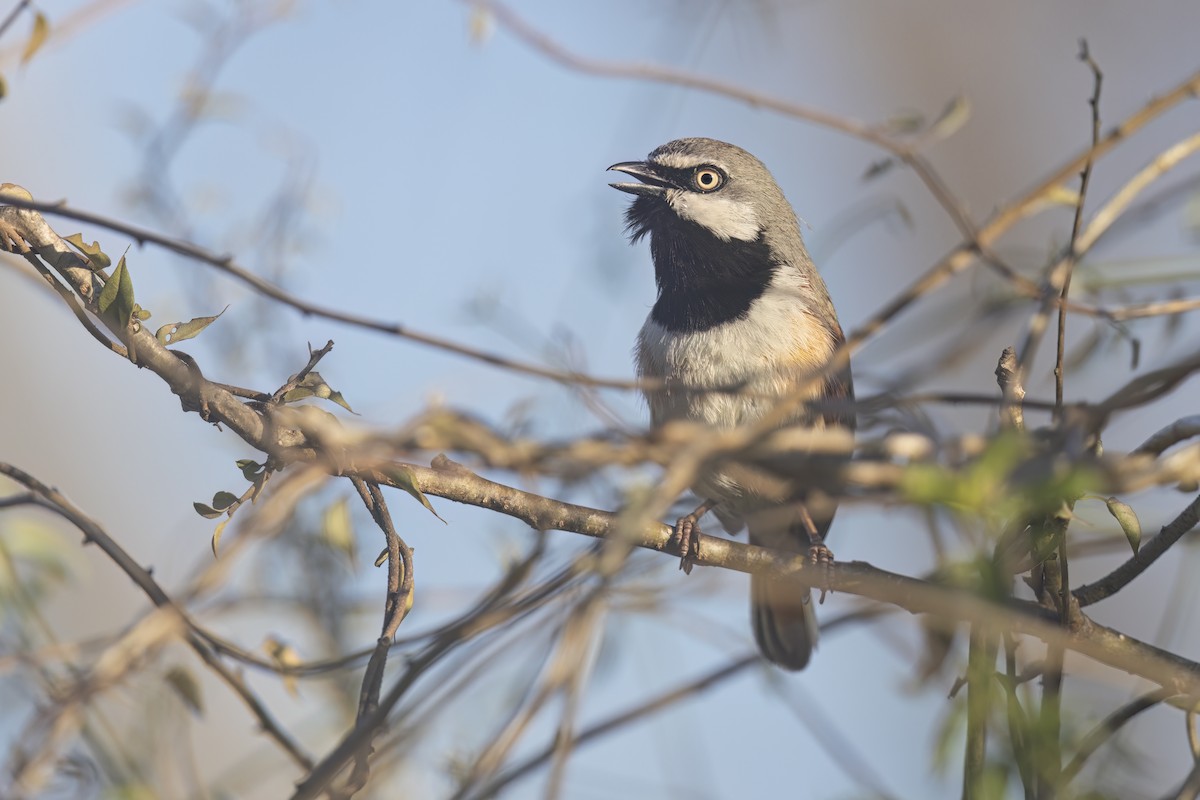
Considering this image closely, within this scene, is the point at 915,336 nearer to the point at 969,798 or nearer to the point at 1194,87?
the point at 1194,87

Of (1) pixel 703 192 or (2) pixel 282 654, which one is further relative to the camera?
(1) pixel 703 192

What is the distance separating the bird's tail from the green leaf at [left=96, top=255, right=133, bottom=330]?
3.52m

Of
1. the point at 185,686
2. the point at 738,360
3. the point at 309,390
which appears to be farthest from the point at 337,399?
the point at 738,360

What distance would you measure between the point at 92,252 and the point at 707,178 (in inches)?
136

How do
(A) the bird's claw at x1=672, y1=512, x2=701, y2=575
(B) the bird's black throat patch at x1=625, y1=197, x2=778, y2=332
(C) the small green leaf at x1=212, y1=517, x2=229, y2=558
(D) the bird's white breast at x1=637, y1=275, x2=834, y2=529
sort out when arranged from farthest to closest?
(B) the bird's black throat patch at x1=625, y1=197, x2=778, y2=332, (D) the bird's white breast at x1=637, y1=275, x2=834, y2=529, (A) the bird's claw at x1=672, y1=512, x2=701, y2=575, (C) the small green leaf at x1=212, y1=517, x2=229, y2=558

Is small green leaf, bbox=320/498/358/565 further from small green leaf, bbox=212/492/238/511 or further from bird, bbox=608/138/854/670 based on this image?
bird, bbox=608/138/854/670

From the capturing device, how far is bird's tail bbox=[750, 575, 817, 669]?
17.9 feet

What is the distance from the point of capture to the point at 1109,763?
2453 mm

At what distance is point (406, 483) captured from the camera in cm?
251

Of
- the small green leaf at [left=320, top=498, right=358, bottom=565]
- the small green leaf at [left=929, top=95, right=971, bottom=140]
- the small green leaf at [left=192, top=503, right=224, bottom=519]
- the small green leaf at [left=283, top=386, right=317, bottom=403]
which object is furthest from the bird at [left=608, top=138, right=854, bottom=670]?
the small green leaf at [left=192, top=503, right=224, bottom=519]

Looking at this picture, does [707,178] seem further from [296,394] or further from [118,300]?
[118,300]

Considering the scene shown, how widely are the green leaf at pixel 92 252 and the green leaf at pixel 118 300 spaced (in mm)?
105

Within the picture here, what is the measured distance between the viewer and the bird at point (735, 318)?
15.7 feet

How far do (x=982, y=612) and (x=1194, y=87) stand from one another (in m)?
1.28
